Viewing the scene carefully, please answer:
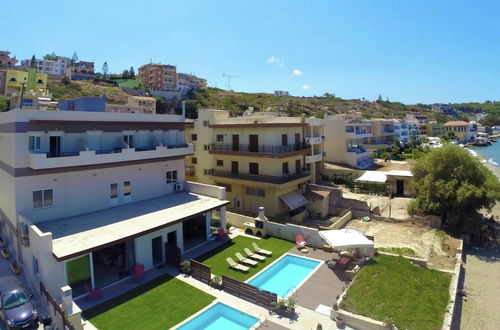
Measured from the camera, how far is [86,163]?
19938mm

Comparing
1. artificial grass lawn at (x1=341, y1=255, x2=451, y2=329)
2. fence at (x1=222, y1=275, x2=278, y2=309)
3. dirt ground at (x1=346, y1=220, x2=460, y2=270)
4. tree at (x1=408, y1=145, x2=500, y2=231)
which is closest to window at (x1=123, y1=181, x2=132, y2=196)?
fence at (x1=222, y1=275, x2=278, y2=309)

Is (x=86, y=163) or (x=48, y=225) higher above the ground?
(x=86, y=163)

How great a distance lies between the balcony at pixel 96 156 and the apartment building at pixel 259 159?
8412 millimetres

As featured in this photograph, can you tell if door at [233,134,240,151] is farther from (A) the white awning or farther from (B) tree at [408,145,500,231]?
(B) tree at [408,145,500,231]

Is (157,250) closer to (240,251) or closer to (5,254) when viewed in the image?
(240,251)

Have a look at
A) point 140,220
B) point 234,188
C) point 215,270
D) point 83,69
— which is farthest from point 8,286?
point 83,69

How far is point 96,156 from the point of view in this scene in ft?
67.1

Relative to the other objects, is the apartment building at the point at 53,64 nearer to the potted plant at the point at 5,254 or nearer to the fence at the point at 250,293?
the potted plant at the point at 5,254

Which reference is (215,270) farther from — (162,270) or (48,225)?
(48,225)

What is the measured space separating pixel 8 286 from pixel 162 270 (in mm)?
8078

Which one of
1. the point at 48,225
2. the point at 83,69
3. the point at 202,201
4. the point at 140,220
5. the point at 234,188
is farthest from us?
the point at 83,69

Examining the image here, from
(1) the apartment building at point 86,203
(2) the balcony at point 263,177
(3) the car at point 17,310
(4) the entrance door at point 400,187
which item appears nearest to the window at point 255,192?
(2) the balcony at point 263,177

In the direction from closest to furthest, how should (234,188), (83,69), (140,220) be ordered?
(140,220) < (234,188) < (83,69)

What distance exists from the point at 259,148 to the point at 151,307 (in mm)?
19689
